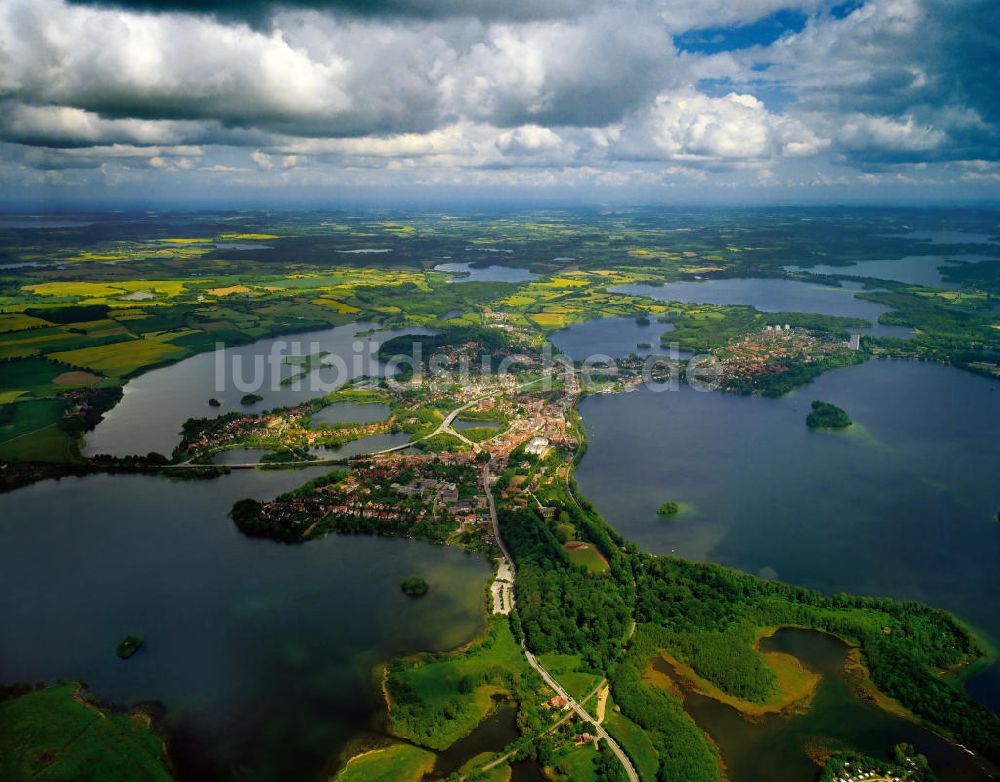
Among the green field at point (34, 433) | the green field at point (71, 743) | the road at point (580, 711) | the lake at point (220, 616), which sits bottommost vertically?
the lake at point (220, 616)

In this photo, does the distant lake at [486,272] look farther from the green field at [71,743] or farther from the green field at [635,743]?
the green field at [635,743]

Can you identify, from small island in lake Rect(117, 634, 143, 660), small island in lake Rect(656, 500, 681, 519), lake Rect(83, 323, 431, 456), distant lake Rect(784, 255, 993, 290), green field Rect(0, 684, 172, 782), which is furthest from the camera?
distant lake Rect(784, 255, 993, 290)

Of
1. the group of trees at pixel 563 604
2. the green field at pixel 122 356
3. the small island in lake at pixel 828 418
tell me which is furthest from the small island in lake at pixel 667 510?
the green field at pixel 122 356

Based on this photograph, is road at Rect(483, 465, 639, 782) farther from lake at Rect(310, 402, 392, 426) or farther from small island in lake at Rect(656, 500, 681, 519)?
lake at Rect(310, 402, 392, 426)

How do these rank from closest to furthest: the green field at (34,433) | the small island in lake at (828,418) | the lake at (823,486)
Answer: the lake at (823,486)
the green field at (34,433)
the small island in lake at (828,418)

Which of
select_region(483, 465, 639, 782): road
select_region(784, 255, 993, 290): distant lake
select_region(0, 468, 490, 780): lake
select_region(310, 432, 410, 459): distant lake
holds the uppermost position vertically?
select_region(784, 255, 993, 290): distant lake

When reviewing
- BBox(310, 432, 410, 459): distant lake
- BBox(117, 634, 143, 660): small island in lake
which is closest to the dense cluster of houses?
BBox(310, 432, 410, 459): distant lake

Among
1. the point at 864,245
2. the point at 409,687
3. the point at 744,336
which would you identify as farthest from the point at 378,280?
the point at 864,245
